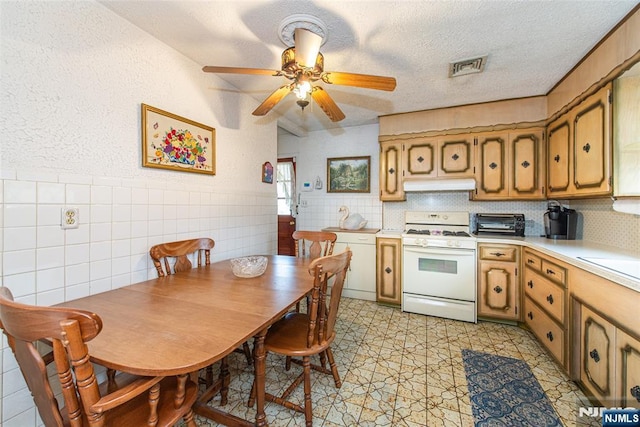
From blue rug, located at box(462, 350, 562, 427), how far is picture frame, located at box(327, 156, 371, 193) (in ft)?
8.20

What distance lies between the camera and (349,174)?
156 inches

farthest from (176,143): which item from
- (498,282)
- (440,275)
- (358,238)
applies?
(498,282)

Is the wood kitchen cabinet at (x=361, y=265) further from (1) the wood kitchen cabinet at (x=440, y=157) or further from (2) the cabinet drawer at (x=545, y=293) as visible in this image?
(2) the cabinet drawer at (x=545, y=293)

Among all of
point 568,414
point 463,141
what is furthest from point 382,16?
point 568,414

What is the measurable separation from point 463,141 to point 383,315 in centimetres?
227

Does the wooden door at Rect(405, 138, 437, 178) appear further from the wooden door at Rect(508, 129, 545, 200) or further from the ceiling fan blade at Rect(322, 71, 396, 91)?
the ceiling fan blade at Rect(322, 71, 396, 91)

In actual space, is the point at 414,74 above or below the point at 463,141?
above

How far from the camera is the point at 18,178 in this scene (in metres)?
1.24

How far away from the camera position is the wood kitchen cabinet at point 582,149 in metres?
1.77

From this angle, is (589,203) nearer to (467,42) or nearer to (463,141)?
(463,141)

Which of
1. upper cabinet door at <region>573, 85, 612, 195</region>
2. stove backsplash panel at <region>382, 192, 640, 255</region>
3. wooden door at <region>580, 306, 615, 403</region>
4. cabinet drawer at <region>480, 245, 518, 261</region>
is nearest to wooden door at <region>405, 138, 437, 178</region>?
stove backsplash panel at <region>382, 192, 640, 255</region>

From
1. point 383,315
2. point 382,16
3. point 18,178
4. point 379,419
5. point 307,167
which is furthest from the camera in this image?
point 307,167

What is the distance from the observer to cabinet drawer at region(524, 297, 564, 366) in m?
1.86

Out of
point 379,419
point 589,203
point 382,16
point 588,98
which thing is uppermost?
point 382,16
